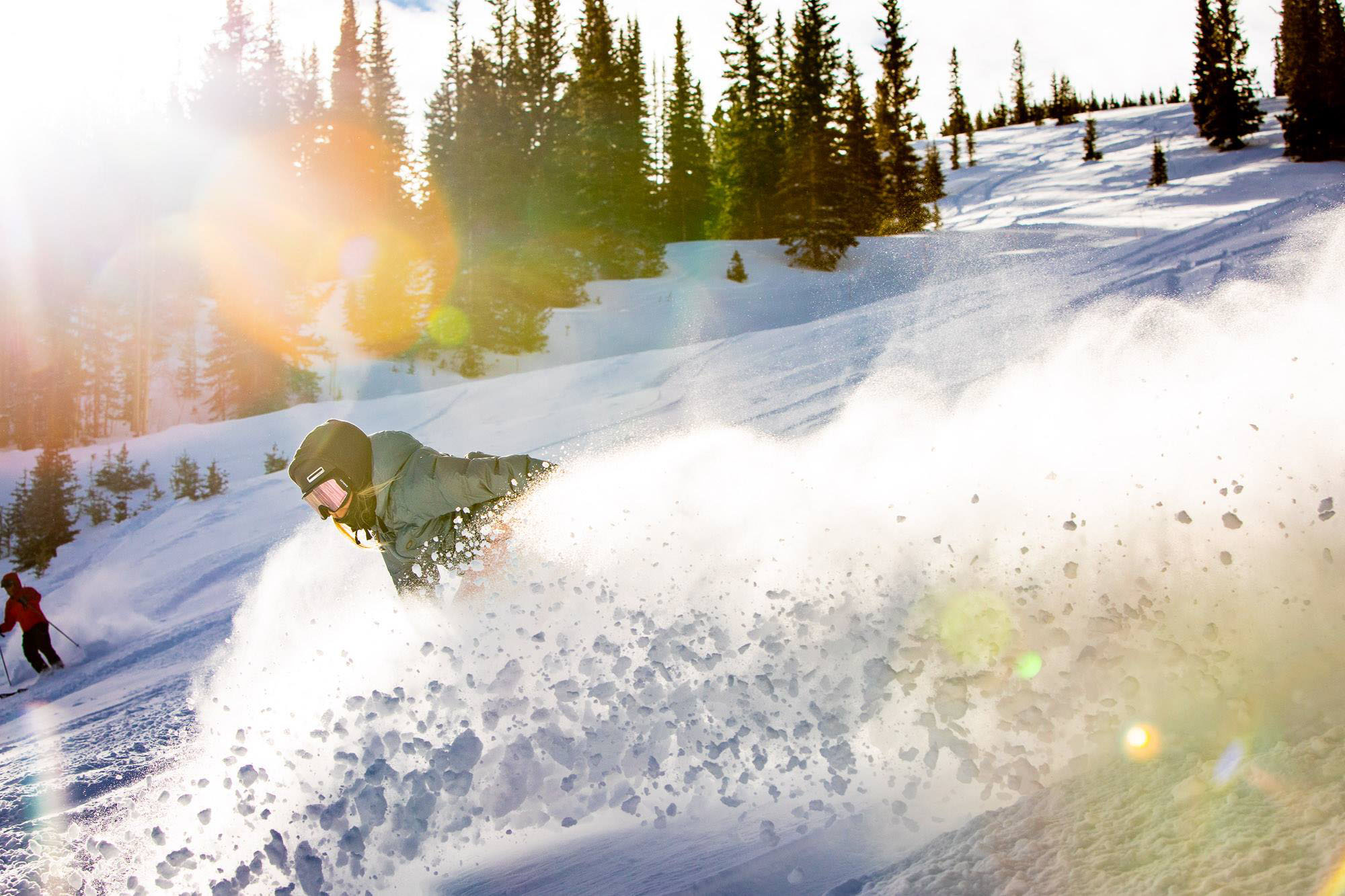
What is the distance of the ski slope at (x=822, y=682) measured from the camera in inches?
105

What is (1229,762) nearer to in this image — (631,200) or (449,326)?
(449,326)

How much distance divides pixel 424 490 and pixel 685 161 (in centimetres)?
4413

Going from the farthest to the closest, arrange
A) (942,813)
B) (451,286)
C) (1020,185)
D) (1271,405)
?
(1020,185)
(451,286)
(1271,405)
(942,813)

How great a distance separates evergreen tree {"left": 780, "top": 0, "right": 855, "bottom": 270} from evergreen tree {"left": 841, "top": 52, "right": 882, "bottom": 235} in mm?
569

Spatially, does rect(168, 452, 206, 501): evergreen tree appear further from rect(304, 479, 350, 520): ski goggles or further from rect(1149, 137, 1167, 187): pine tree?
rect(1149, 137, 1167, 187): pine tree

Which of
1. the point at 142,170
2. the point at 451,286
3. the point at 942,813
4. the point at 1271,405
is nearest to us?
the point at 942,813

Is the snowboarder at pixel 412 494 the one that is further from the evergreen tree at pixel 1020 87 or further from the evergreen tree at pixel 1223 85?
the evergreen tree at pixel 1020 87

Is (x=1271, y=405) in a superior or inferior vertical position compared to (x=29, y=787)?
superior

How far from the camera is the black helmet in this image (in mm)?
4066

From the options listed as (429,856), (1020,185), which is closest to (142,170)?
(429,856)

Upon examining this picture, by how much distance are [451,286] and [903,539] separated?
2518cm

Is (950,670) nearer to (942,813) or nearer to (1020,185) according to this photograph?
(942,813)

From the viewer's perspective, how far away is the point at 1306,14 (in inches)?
1695

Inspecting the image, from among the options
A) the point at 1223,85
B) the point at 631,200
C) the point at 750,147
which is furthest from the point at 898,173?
the point at 1223,85
